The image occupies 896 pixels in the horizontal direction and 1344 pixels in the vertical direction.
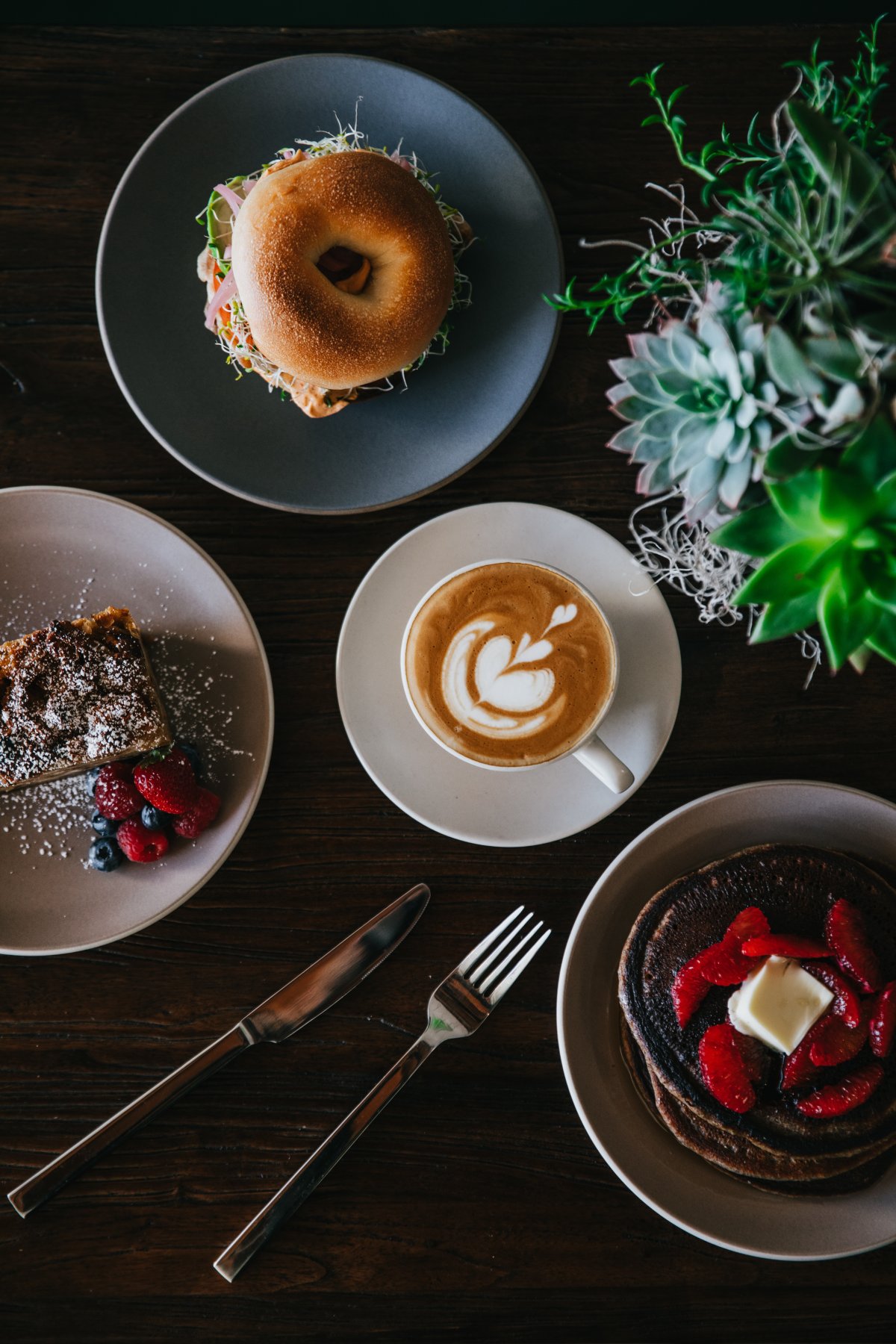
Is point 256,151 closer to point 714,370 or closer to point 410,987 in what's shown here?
point 714,370

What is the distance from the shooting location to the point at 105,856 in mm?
1449

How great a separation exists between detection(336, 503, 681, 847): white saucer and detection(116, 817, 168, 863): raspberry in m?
0.33

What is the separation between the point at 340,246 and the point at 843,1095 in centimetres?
141

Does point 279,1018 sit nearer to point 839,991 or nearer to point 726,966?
point 726,966

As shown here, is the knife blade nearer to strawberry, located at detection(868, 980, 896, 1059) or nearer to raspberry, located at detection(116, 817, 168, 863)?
raspberry, located at detection(116, 817, 168, 863)

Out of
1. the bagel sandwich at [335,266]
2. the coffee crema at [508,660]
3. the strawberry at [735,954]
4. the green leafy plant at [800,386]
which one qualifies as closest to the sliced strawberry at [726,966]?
the strawberry at [735,954]

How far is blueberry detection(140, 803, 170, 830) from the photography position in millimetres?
1439

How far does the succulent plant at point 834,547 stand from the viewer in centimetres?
84

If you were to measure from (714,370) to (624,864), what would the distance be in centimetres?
80

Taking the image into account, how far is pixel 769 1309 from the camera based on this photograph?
1516 millimetres

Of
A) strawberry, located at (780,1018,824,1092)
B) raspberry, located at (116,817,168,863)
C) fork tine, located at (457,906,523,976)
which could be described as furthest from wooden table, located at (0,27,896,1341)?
strawberry, located at (780,1018,824,1092)

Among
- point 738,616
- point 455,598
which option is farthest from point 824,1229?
point 455,598

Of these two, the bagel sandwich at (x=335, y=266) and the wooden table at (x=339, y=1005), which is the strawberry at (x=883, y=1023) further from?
the bagel sandwich at (x=335, y=266)

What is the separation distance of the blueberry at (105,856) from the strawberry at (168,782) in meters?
0.10
